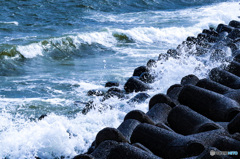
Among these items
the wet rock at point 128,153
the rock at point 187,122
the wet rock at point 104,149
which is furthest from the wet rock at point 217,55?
the wet rock at point 128,153

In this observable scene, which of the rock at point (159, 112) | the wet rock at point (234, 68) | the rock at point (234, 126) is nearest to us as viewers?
the rock at point (234, 126)

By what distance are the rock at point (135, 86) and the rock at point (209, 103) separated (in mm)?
3028

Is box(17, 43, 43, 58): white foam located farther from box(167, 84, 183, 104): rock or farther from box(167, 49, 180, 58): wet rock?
box(167, 84, 183, 104): rock

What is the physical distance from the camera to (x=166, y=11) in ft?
98.2

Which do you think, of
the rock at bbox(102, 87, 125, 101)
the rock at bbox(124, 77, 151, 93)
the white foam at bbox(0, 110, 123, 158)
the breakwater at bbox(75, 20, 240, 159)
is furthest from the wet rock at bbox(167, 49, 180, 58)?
the white foam at bbox(0, 110, 123, 158)

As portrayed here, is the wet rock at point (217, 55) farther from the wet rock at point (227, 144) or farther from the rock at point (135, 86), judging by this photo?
the wet rock at point (227, 144)

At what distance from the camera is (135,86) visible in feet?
30.0

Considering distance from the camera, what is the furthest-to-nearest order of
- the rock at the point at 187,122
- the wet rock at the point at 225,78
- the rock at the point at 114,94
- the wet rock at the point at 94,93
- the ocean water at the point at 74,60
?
1. the wet rock at the point at 94,93
2. the rock at the point at 114,94
3. the wet rock at the point at 225,78
4. the ocean water at the point at 74,60
5. the rock at the point at 187,122

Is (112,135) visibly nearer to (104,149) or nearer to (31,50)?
(104,149)

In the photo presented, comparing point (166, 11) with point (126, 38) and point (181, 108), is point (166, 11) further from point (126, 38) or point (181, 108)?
point (181, 108)

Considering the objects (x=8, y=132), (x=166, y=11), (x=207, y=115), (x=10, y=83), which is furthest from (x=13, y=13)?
(x=207, y=115)

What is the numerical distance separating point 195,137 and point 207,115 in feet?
4.68

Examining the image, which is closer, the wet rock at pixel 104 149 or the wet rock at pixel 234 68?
the wet rock at pixel 104 149

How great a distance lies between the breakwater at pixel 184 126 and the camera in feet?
13.4
